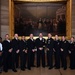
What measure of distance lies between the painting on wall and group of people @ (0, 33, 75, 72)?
3715mm

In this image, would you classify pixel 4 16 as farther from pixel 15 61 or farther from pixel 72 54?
pixel 72 54

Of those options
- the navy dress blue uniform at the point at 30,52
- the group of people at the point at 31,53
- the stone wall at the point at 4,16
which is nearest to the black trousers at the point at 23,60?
the group of people at the point at 31,53

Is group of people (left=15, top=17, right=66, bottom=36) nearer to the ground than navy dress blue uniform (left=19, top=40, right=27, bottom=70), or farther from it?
farther from it

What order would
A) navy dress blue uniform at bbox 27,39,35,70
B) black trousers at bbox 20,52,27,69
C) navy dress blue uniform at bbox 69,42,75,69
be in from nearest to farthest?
black trousers at bbox 20,52,27,69 < navy dress blue uniform at bbox 69,42,75,69 < navy dress blue uniform at bbox 27,39,35,70

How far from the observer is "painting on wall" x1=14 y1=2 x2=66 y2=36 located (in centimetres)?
1867

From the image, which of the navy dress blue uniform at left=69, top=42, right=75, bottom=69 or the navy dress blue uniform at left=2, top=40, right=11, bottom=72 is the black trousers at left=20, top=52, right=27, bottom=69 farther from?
the navy dress blue uniform at left=69, top=42, right=75, bottom=69

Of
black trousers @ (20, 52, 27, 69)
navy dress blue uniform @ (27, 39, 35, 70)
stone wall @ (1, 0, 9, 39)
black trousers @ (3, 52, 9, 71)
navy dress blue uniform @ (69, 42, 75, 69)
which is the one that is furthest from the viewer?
stone wall @ (1, 0, 9, 39)

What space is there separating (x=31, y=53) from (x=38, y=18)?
476 cm

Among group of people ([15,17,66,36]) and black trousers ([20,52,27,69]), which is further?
group of people ([15,17,66,36])

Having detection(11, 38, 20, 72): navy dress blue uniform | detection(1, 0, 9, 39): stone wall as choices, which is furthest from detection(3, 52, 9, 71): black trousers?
detection(1, 0, 9, 39): stone wall

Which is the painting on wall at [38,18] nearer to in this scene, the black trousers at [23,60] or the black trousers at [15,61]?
the black trousers at [15,61]

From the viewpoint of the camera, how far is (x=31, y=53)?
14.6 m

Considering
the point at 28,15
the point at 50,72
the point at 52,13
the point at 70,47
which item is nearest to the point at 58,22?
the point at 52,13

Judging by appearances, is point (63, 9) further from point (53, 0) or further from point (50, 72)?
point (50, 72)
